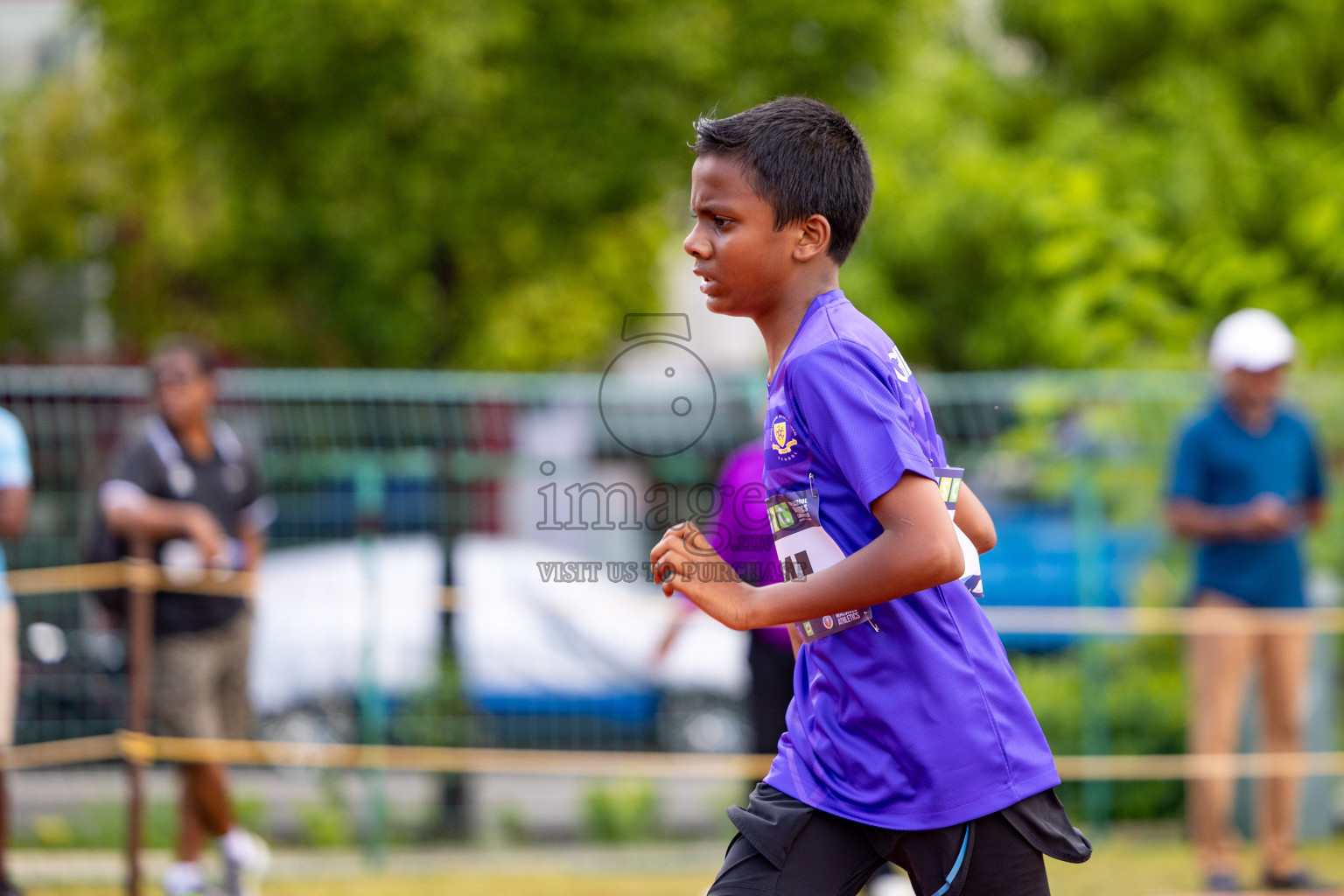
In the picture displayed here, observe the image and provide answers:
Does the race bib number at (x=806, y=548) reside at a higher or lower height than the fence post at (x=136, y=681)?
higher

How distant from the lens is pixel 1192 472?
6.13 metres

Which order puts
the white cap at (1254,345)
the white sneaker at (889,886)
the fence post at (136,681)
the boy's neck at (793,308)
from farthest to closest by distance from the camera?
the white cap at (1254,345), the white sneaker at (889,886), the fence post at (136,681), the boy's neck at (793,308)

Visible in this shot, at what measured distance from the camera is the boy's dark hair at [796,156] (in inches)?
93.5

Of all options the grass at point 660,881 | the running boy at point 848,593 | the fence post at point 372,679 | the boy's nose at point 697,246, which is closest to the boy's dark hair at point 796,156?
the running boy at point 848,593

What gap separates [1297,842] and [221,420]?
5.81 meters

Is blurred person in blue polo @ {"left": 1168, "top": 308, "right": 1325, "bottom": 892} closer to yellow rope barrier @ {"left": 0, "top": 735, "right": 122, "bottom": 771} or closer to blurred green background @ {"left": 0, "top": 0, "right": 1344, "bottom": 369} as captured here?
blurred green background @ {"left": 0, "top": 0, "right": 1344, "bottom": 369}

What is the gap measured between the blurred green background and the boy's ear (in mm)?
5849

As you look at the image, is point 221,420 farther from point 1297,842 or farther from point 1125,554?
point 1297,842

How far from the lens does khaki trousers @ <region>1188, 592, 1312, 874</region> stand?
20.0ft

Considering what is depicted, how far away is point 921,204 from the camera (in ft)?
42.8

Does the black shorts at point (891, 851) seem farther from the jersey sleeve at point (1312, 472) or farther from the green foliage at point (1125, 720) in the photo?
the green foliage at point (1125, 720)

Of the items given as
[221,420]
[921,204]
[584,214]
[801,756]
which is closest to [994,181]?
[921,204]

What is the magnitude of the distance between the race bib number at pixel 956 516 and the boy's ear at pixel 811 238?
0.41 metres

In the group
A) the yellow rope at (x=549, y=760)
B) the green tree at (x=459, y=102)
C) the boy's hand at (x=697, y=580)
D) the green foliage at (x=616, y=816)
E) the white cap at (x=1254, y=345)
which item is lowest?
the green foliage at (x=616, y=816)
